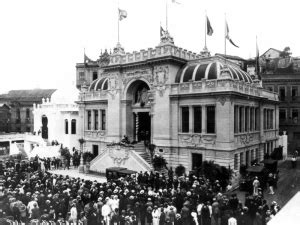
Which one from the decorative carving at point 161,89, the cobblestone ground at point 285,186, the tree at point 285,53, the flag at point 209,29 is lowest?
the cobblestone ground at point 285,186

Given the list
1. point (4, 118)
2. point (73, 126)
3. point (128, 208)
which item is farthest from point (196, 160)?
point (4, 118)

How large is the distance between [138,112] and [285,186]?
1830 cm

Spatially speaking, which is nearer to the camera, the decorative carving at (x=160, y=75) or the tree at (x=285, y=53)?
the decorative carving at (x=160, y=75)

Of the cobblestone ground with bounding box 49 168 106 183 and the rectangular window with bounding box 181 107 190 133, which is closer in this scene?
the cobblestone ground with bounding box 49 168 106 183

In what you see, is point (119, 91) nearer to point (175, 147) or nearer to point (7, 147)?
point (175, 147)

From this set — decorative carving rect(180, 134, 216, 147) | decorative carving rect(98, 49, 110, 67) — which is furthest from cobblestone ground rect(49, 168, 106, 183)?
decorative carving rect(98, 49, 110, 67)

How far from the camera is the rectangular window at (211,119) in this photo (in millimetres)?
29969

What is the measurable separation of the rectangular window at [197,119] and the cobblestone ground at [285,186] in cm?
813

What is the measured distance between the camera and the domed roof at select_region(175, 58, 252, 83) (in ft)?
102

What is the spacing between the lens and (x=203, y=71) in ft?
104

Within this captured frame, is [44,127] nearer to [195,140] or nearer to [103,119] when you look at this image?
[103,119]

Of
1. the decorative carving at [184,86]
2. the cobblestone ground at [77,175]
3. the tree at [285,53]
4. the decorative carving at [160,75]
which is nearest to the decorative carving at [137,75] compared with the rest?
the decorative carving at [160,75]

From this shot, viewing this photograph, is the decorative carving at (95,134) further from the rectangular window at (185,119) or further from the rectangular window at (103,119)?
the rectangular window at (185,119)

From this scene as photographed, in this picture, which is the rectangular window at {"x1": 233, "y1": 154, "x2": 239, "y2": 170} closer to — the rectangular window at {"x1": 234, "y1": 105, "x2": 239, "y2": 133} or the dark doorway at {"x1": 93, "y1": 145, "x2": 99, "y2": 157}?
the rectangular window at {"x1": 234, "y1": 105, "x2": 239, "y2": 133}
